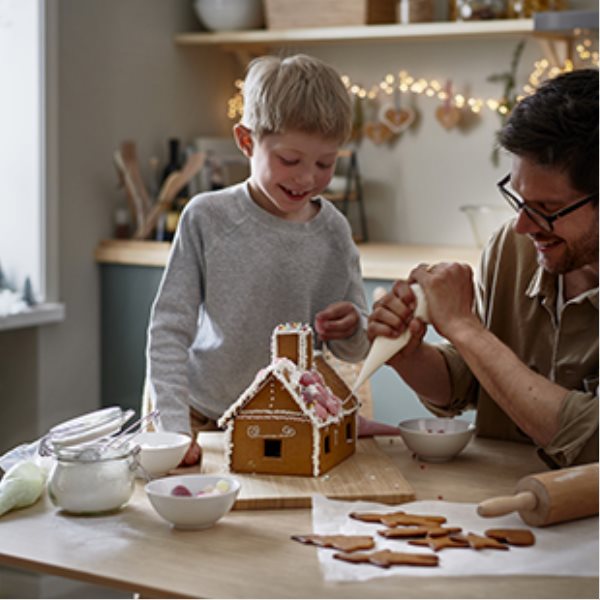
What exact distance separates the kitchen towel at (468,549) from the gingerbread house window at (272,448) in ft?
0.48

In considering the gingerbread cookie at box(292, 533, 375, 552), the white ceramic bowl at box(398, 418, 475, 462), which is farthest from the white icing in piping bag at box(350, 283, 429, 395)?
the gingerbread cookie at box(292, 533, 375, 552)

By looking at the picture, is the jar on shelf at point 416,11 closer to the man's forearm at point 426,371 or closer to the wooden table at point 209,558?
the man's forearm at point 426,371

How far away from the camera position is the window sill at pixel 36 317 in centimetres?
319

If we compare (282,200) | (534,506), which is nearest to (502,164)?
(282,200)

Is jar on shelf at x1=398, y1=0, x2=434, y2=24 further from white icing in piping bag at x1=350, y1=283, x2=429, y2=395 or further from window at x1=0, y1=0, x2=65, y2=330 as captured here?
white icing in piping bag at x1=350, y1=283, x2=429, y2=395

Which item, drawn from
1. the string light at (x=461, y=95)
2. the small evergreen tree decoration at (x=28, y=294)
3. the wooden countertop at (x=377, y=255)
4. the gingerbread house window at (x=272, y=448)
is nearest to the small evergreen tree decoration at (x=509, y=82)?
the string light at (x=461, y=95)

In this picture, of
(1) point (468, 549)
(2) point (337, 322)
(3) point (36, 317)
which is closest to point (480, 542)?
(1) point (468, 549)

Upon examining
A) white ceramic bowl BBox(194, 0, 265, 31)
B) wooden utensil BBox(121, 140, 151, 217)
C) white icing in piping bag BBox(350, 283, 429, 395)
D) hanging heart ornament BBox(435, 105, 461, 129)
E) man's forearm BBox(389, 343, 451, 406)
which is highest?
white ceramic bowl BBox(194, 0, 265, 31)

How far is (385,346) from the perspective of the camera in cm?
158

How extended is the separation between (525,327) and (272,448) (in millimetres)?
524

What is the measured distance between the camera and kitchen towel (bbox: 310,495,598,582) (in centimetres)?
117

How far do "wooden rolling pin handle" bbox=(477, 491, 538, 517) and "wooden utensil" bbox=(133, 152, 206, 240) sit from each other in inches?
97.0

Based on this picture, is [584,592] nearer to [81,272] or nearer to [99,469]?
[99,469]

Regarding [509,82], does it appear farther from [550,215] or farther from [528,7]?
[550,215]
